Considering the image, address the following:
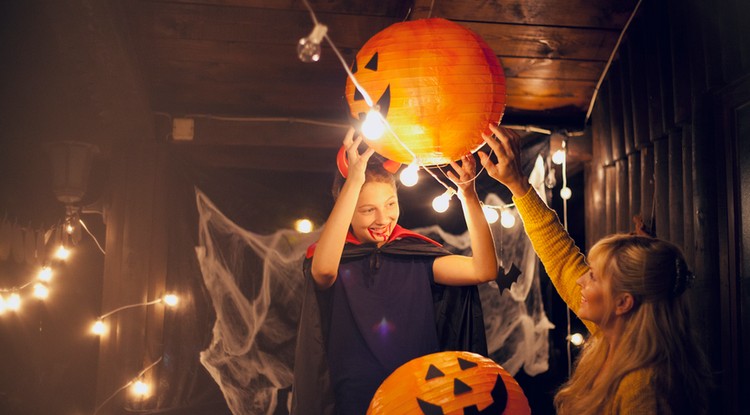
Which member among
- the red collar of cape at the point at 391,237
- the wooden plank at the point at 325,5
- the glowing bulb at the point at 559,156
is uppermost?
the wooden plank at the point at 325,5

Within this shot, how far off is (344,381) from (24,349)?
231 centimetres

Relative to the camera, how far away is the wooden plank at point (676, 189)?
3.92m

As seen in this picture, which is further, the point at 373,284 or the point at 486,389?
the point at 373,284

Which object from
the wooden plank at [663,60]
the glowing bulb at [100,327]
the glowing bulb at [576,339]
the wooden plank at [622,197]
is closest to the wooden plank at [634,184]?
the wooden plank at [622,197]

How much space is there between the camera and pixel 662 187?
4.13 metres

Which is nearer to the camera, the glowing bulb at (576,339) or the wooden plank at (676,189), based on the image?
the wooden plank at (676,189)

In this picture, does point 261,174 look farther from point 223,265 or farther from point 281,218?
point 223,265

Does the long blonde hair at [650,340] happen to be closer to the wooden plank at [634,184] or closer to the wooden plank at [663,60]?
the wooden plank at [663,60]

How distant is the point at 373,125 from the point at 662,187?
2.68 metres

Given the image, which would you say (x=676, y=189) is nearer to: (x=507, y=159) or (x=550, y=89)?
(x=550, y=89)

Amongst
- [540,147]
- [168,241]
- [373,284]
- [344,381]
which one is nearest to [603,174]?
[540,147]

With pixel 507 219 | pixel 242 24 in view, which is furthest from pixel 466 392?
pixel 242 24

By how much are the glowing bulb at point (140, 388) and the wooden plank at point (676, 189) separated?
421 centimetres

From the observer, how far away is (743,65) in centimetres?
332
